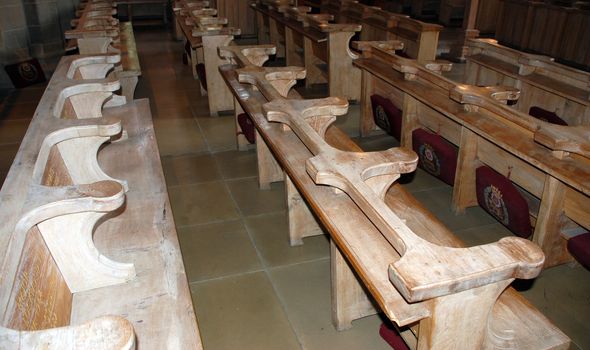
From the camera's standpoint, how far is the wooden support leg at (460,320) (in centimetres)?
155

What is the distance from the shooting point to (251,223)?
3.38 m

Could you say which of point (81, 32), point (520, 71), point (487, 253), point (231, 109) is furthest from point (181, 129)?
point (487, 253)

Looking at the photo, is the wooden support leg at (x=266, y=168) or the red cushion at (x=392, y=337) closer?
the red cushion at (x=392, y=337)

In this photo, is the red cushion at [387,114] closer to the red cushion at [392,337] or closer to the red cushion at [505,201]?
the red cushion at [505,201]

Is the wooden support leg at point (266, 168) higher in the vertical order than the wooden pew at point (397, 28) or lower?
lower

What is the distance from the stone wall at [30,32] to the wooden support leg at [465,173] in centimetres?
631

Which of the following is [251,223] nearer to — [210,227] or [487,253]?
[210,227]

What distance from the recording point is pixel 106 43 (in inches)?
180

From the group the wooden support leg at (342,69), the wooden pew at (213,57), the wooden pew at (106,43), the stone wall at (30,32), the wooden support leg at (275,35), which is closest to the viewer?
the wooden pew at (106,43)

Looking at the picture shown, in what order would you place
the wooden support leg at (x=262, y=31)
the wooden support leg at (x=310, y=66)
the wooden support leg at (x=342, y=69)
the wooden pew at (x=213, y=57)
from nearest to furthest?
the wooden pew at (x=213, y=57) < the wooden support leg at (x=342, y=69) < the wooden support leg at (x=310, y=66) < the wooden support leg at (x=262, y=31)

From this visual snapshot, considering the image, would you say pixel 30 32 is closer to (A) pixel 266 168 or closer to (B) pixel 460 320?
(A) pixel 266 168

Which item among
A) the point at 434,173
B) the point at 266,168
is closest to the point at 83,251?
the point at 266,168

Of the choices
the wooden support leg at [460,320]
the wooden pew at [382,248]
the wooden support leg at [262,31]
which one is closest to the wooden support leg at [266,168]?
the wooden pew at [382,248]

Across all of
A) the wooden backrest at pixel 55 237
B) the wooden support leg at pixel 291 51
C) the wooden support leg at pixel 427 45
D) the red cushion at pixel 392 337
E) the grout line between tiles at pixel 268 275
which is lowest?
the grout line between tiles at pixel 268 275
